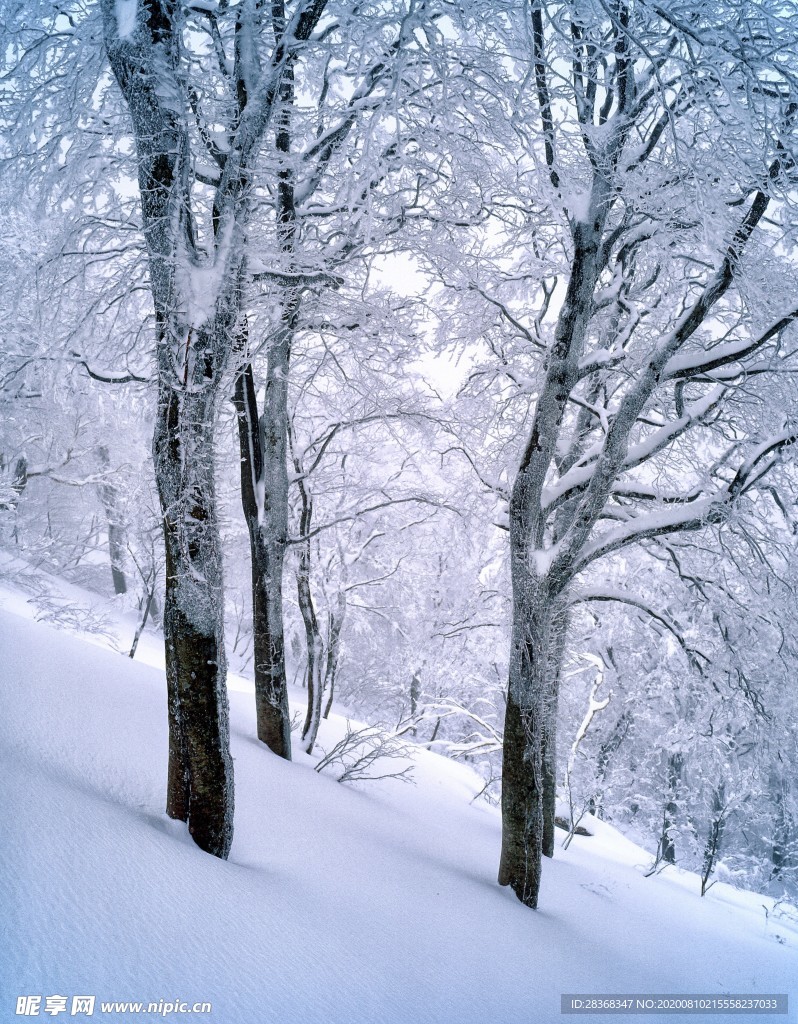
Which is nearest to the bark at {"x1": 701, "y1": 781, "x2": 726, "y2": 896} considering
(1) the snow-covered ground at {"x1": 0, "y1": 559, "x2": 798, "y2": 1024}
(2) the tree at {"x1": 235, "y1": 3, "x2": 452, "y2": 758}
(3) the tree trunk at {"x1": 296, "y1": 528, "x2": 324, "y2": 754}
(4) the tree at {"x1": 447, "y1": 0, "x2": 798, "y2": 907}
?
(1) the snow-covered ground at {"x1": 0, "y1": 559, "x2": 798, "y2": 1024}

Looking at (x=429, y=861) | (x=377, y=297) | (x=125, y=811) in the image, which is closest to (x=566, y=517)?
(x=377, y=297)

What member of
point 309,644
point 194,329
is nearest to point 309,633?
point 309,644

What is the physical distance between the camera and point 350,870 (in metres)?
3.37

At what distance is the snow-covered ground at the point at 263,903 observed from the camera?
5.60 feet

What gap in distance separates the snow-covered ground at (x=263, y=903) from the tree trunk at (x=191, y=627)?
17 cm

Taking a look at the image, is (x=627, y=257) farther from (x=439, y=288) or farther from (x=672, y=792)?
(x=672, y=792)

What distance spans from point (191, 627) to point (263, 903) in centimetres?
131

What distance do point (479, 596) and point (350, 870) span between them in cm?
436

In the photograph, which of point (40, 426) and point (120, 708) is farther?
point (40, 426)

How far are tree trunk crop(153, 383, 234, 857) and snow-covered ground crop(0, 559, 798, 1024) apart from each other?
0.17 m

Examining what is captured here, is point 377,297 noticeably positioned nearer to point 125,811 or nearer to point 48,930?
point 125,811

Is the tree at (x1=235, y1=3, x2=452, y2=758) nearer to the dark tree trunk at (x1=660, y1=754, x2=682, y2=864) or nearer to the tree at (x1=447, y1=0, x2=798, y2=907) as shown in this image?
the tree at (x1=447, y1=0, x2=798, y2=907)

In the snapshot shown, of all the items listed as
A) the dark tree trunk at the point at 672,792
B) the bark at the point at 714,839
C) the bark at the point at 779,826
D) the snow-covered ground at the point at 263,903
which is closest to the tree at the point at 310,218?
the snow-covered ground at the point at 263,903

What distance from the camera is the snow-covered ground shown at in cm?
171
